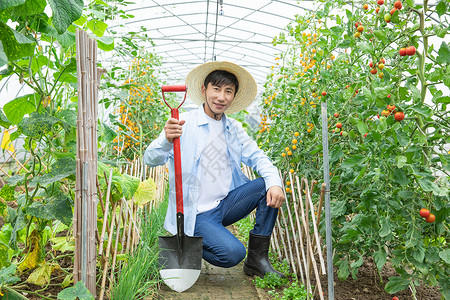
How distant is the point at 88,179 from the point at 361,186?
44.8 inches

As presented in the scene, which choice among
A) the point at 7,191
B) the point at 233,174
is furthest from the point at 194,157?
the point at 7,191

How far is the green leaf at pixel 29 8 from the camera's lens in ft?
3.58

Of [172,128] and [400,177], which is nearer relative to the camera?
[400,177]

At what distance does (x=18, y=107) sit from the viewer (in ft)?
4.91

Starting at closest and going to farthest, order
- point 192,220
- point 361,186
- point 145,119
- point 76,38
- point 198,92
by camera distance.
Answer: point 76,38 → point 361,186 → point 192,220 → point 198,92 → point 145,119

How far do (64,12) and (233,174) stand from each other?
1.54 metres

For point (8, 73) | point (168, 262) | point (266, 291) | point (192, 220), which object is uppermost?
point (8, 73)

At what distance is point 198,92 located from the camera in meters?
2.56

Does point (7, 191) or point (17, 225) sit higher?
point (7, 191)

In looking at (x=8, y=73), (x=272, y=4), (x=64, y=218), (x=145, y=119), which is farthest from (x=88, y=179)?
(x=272, y=4)

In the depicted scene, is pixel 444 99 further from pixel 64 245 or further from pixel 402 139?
pixel 64 245

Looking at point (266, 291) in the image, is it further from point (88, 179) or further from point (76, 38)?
point (76, 38)

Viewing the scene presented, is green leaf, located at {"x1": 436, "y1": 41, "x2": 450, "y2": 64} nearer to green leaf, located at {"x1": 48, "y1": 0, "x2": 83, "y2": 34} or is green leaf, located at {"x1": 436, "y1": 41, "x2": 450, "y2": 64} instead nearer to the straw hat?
green leaf, located at {"x1": 48, "y1": 0, "x2": 83, "y2": 34}

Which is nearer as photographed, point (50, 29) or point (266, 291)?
point (50, 29)
